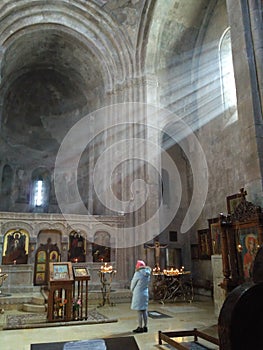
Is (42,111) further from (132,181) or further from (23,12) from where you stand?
(132,181)

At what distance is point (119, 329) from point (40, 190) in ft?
53.0

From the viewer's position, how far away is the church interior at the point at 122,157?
11.8m

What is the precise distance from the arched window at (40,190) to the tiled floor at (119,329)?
12.4 metres

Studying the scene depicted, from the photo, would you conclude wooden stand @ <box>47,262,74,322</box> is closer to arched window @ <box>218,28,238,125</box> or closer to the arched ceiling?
arched window @ <box>218,28,238,125</box>

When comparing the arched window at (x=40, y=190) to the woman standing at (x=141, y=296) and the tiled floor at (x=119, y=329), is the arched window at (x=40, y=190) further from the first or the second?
the woman standing at (x=141, y=296)

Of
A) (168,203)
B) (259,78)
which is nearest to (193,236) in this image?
(168,203)

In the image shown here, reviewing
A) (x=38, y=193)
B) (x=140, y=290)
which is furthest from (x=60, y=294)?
(x=38, y=193)

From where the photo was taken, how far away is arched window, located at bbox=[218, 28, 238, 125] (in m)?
14.2

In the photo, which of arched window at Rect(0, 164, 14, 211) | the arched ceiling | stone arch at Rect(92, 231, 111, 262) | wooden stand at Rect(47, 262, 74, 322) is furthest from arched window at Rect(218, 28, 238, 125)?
arched window at Rect(0, 164, 14, 211)

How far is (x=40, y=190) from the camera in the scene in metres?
22.0

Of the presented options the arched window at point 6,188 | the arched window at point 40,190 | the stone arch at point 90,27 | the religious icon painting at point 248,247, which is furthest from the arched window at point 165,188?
the religious icon painting at point 248,247

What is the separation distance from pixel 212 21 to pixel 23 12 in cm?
940

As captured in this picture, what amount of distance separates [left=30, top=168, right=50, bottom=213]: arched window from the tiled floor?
40.6 feet

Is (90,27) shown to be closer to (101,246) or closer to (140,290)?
(101,246)
